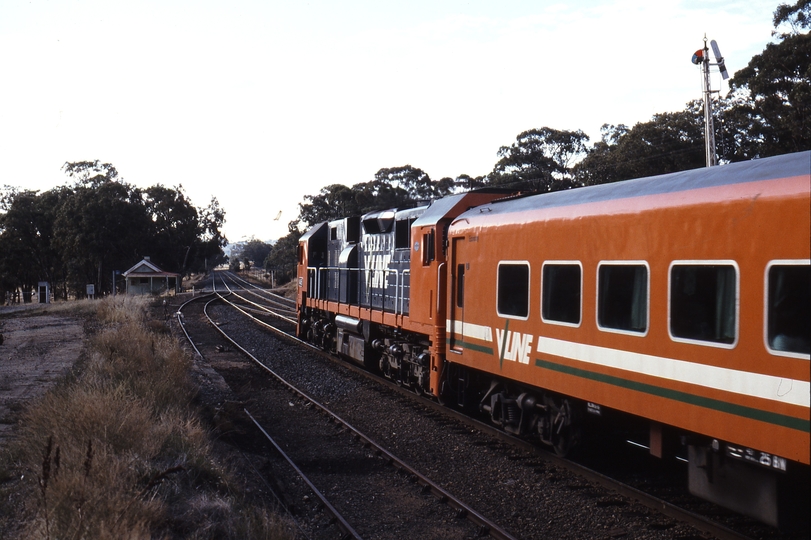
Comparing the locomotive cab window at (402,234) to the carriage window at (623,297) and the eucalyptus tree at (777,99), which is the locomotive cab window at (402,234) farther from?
the eucalyptus tree at (777,99)

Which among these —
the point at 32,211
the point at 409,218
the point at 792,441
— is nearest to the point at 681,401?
the point at 792,441

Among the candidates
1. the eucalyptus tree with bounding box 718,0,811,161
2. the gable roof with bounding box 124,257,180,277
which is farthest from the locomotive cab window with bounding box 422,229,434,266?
the gable roof with bounding box 124,257,180,277

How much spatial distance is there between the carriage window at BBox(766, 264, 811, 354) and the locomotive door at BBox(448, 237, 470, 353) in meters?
5.51

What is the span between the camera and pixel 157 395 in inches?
442

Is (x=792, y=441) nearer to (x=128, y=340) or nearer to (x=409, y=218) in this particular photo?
(x=409, y=218)

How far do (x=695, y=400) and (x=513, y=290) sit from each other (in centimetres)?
338

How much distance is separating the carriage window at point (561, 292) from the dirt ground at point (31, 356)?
7393 millimetres

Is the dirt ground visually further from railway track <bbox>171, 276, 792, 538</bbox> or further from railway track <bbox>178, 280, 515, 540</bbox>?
railway track <bbox>171, 276, 792, 538</bbox>

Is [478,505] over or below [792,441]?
below

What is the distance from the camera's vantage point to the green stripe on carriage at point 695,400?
4.98 metres

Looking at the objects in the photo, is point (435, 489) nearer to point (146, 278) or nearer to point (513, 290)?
point (513, 290)

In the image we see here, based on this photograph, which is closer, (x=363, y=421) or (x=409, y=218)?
(x=363, y=421)

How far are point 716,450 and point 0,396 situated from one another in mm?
12299

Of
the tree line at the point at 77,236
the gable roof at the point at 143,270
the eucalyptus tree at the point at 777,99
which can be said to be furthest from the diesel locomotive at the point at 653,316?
the tree line at the point at 77,236
